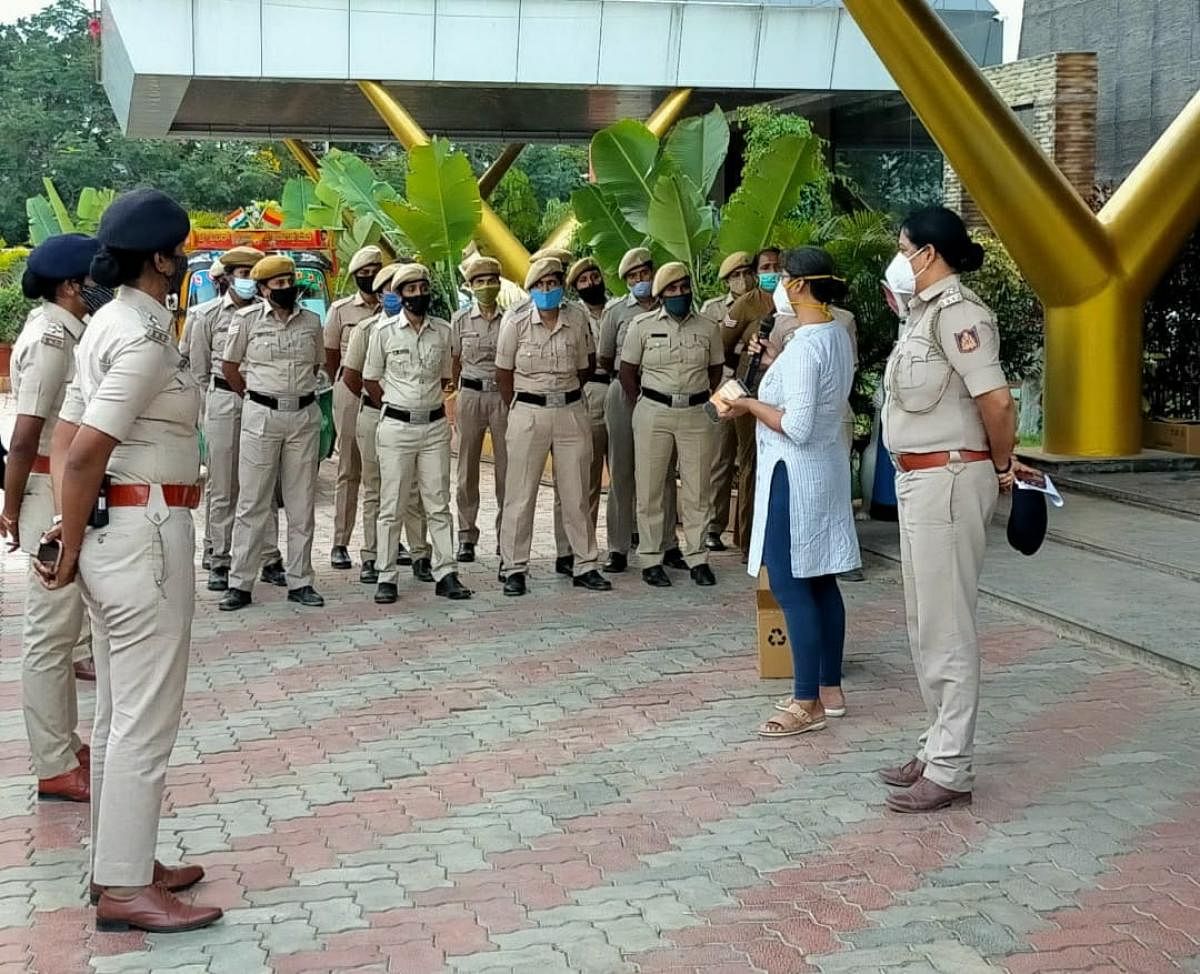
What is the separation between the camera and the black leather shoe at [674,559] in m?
9.89

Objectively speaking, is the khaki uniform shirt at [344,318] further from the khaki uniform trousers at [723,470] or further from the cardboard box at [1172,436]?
the cardboard box at [1172,436]

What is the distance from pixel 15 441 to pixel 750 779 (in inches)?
111

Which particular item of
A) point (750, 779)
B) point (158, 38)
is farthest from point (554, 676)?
point (158, 38)

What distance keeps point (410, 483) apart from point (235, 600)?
1.18 metres

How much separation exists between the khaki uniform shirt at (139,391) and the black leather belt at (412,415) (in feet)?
15.4

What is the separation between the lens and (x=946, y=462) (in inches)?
206

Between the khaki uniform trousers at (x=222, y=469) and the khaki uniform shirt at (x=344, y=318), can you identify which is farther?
the khaki uniform shirt at (x=344, y=318)

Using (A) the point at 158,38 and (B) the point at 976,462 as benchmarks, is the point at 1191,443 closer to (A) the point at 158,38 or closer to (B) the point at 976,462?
(B) the point at 976,462

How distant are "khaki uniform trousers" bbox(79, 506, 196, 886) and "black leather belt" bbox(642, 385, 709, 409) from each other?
5250 millimetres

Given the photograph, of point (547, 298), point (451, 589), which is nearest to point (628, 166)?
point (547, 298)

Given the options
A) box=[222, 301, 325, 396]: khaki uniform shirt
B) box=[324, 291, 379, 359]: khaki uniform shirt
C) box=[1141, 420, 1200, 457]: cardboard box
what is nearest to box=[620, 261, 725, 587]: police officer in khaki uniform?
box=[222, 301, 325, 396]: khaki uniform shirt

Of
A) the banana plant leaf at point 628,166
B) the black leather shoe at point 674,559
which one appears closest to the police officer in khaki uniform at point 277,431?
the black leather shoe at point 674,559

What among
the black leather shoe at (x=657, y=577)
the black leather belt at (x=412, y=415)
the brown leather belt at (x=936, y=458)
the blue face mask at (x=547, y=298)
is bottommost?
the black leather shoe at (x=657, y=577)

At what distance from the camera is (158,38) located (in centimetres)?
1530
